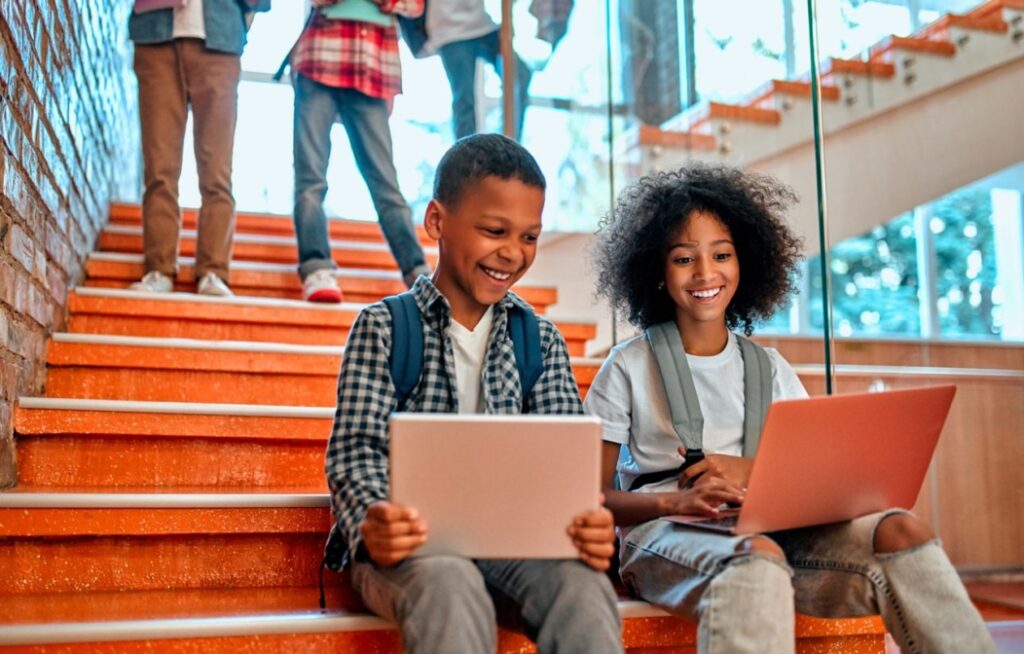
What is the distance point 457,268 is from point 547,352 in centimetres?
Result: 19

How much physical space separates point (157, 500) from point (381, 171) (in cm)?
145

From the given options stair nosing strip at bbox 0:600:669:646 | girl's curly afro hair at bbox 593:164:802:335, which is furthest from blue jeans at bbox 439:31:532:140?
stair nosing strip at bbox 0:600:669:646

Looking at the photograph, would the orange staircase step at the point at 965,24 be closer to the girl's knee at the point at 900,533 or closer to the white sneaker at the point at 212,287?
the girl's knee at the point at 900,533

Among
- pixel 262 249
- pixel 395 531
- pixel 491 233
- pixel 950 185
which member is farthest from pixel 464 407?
pixel 262 249

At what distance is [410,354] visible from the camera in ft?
4.60

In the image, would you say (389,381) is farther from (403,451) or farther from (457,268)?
(403,451)

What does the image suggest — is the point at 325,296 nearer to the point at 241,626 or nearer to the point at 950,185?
the point at 241,626

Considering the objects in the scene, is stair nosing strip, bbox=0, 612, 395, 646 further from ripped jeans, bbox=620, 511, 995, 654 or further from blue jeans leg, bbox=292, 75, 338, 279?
blue jeans leg, bbox=292, 75, 338, 279

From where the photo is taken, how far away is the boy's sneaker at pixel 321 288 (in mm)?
A: 2582

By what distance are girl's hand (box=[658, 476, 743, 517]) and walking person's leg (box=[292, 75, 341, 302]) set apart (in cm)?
151

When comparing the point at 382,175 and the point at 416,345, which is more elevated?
the point at 382,175

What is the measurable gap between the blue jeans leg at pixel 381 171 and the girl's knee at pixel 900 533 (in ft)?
5.53

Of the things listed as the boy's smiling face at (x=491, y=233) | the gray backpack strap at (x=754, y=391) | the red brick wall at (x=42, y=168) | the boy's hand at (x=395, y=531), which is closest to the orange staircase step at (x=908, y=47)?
the gray backpack strap at (x=754, y=391)

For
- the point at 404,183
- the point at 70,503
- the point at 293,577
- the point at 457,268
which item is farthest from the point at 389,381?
the point at 404,183
